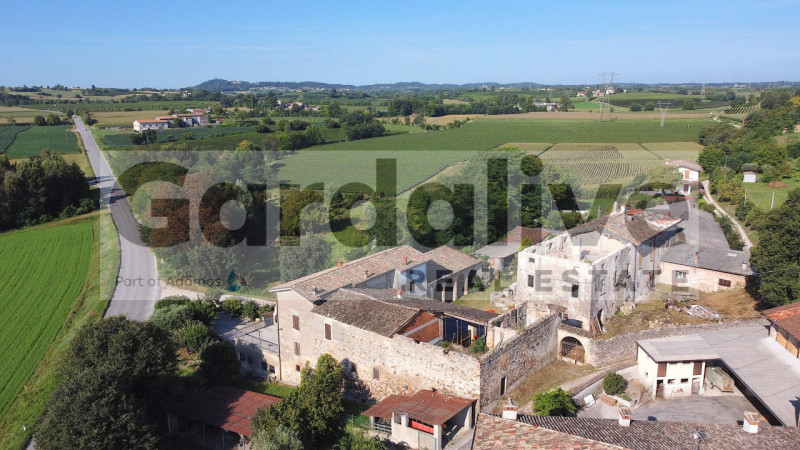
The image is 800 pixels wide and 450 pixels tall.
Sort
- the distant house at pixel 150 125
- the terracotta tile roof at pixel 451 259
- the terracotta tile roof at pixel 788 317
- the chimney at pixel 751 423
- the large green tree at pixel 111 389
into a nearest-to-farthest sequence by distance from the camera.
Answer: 1. the chimney at pixel 751 423
2. the large green tree at pixel 111 389
3. the terracotta tile roof at pixel 788 317
4. the terracotta tile roof at pixel 451 259
5. the distant house at pixel 150 125

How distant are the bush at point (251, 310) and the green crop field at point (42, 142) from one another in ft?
163

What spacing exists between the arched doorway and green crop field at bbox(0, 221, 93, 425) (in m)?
20.0

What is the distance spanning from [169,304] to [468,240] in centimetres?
1734

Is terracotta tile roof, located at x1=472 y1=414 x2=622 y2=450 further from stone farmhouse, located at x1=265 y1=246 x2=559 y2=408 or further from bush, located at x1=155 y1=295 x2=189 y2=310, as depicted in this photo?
bush, located at x1=155 y1=295 x2=189 y2=310

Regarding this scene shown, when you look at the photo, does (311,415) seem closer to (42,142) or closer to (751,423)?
(751,423)

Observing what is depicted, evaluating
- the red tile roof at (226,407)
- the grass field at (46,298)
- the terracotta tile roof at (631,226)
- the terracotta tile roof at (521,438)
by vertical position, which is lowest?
the grass field at (46,298)

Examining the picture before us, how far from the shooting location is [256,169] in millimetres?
48656

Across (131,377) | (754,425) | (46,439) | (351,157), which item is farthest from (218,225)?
(351,157)

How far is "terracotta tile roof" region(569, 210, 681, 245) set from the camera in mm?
23797

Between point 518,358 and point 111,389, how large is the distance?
39.2 ft

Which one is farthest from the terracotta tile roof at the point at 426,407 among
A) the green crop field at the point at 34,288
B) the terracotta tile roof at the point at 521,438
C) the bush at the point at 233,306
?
the green crop field at the point at 34,288

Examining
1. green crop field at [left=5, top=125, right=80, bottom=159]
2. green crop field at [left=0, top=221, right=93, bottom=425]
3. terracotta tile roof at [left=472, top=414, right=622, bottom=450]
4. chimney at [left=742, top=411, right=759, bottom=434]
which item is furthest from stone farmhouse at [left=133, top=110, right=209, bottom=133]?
chimney at [left=742, top=411, right=759, bottom=434]

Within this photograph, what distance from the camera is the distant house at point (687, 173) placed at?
46178 mm

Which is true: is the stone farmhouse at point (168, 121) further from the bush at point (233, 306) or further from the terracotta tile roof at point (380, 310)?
the terracotta tile roof at point (380, 310)
